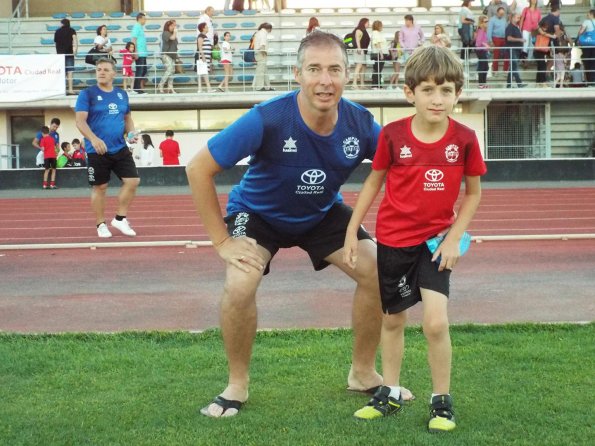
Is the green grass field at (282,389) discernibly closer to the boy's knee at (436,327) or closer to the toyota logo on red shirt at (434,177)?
the boy's knee at (436,327)

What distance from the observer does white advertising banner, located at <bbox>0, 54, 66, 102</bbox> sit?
29466 mm

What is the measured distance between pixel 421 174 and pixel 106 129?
8.50m

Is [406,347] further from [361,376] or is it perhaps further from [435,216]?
[435,216]

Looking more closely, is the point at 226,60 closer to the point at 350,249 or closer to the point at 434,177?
the point at 350,249

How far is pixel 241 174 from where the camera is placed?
1067 inches

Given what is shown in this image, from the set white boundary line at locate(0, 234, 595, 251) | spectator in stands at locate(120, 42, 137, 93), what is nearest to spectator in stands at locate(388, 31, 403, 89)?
spectator in stands at locate(120, 42, 137, 93)

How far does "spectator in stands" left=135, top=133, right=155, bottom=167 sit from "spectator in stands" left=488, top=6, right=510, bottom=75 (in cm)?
1049

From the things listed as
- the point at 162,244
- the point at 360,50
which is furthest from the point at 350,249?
the point at 360,50

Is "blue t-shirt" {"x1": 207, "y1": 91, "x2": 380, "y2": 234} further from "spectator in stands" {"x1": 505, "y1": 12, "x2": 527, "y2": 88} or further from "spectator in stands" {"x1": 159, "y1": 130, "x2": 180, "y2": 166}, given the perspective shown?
"spectator in stands" {"x1": 505, "y1": 12, "x2": 527, "y2": 88}

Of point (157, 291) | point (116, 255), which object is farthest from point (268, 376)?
point (116, 255)

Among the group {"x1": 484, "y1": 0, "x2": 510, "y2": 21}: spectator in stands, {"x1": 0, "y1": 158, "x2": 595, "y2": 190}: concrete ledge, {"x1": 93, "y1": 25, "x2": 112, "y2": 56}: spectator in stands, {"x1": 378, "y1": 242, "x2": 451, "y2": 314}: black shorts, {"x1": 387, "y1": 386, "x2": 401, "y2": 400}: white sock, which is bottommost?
{"x1": 0, "y1": 158, "x2": 595, "y2": 190}: concrete ledge

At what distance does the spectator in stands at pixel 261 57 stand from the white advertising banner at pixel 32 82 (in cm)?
563

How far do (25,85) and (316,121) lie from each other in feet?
85.5

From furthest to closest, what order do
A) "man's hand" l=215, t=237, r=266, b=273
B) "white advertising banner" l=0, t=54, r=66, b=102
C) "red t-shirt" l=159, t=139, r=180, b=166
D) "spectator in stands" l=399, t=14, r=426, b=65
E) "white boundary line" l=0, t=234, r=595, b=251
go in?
"spectator in stands" l=399, t=14, r=426, b=65, "white advertising banner" l=0, t=54, r=66, b=102, "red t-shirt" l=159, t=139, r=180, b=166, "white boundary line" l=0, t=234, r=595, b=251, "man's hand" l=215, t=237, r=266, b=273
